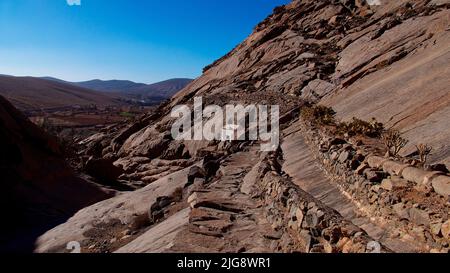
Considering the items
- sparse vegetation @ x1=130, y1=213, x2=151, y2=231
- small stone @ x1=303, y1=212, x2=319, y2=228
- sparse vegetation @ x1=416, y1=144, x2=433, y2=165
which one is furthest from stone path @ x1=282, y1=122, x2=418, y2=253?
sparse vegetation @ x1=130, y1=213, x2=151, y2=231

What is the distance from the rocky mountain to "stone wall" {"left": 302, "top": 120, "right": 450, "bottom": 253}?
0.07ft

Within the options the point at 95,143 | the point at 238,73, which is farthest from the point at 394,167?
the point at 95,143

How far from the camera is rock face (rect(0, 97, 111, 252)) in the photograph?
17875mm

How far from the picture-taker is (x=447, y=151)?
8336 mm

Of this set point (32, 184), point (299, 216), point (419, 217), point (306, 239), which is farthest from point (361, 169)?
point (32, 184)

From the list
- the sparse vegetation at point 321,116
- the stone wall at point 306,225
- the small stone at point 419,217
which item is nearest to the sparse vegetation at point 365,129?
the sparse vegetation at point 321,116

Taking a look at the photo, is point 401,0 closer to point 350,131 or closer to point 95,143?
point 350,131

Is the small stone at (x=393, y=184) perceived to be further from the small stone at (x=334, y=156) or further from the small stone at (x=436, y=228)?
the small stone at (x=334, y=156)

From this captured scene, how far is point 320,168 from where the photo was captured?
36.9 ft

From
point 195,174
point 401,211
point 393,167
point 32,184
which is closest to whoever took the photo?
point 401,211

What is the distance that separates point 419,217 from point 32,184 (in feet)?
66.4

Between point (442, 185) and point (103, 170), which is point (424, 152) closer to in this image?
point (442, 185)

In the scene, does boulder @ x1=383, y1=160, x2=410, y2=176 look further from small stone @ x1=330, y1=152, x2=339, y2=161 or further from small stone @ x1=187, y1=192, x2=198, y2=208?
small stone @ x1=187, y1=192, x2=198, y2=208
